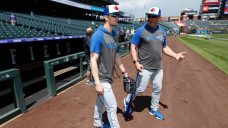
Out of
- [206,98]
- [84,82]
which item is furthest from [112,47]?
[84,82]

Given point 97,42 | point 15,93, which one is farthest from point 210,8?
point 97,42

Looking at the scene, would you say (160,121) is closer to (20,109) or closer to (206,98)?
(206,98)

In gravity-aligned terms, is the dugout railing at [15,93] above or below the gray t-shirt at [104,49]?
below

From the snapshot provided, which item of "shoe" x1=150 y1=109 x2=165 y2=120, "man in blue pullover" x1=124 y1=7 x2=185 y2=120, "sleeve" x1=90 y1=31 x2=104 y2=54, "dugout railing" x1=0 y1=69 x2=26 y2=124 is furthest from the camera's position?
"shoe" x1=150 y1=109 x2=165 y2=120

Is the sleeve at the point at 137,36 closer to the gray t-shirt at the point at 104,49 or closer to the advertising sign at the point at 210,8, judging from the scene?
the gray t-shirt at the point at 104,49

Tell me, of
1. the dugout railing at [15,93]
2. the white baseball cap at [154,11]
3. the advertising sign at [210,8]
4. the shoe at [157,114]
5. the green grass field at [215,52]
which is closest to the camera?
the white baseball cap at [154,11]

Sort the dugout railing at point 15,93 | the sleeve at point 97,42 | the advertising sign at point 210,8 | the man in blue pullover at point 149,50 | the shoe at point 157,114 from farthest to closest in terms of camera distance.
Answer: the advertising sign at point 210,8 < the shoe at point 157,114 < the dugout railing at point 15,93 < the man in blue pullover at point 149,50 < the sleeve at point 97,42

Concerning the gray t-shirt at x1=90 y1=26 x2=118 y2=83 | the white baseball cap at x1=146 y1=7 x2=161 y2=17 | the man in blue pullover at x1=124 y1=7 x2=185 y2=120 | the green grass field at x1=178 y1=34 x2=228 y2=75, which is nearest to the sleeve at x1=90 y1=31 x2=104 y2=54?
the gray t-shirt at x1=90 y1=26 x2=118 y2=83

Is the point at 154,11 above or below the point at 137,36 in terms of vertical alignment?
above

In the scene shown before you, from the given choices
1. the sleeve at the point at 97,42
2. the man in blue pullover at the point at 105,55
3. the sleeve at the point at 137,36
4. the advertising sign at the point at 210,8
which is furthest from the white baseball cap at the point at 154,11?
the advertising sign at the point at 210,8

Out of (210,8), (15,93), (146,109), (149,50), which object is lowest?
(146,109)

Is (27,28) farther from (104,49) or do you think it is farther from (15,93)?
(104,49)

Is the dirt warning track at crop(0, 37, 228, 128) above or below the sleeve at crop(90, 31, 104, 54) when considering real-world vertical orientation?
below

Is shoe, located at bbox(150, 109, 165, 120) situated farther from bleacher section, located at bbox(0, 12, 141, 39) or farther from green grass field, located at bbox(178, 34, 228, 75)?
green grass field, located at bbox(178, 34, 228, 75)
